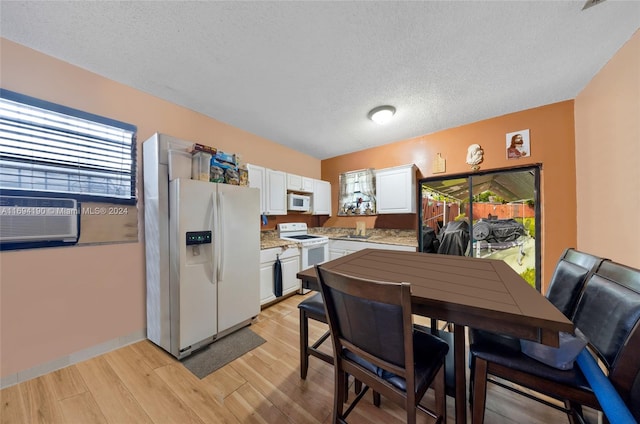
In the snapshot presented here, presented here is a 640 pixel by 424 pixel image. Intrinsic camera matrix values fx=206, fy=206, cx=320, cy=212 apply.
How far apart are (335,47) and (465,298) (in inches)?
77.0

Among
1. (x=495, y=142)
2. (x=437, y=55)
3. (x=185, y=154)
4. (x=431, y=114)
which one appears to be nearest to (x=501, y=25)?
(x=437, y=55)

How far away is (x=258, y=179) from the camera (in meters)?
3.18

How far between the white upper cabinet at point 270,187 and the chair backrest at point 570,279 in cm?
314

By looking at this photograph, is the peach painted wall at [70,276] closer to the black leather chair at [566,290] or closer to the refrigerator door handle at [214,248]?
the refrigerator door handle at [214,248]

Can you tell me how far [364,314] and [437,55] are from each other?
7.00 feet

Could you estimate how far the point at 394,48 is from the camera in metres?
1.68

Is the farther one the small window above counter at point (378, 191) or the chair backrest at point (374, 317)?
the small window above counter at point (378, 191)

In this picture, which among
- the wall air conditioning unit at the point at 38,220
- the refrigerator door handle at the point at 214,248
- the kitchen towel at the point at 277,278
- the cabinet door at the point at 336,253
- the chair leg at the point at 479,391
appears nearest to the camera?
the chair leg at the point at 479,391

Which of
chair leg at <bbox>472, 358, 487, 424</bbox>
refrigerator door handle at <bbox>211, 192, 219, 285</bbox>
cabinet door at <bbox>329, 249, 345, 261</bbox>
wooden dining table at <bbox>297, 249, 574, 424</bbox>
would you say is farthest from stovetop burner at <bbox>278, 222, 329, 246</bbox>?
chair leg at <bbox>472, 358, 487, 424</bbox>

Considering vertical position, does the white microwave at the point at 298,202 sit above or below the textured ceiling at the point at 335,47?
below

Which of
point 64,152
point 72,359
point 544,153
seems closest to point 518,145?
point 544,153

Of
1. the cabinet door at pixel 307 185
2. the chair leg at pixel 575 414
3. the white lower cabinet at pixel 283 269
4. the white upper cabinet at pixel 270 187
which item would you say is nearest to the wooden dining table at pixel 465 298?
the chair leg at pixel 575 414

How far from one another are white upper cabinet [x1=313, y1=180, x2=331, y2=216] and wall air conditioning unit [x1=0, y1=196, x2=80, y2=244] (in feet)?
10.5

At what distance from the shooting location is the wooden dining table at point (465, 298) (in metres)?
0.79
